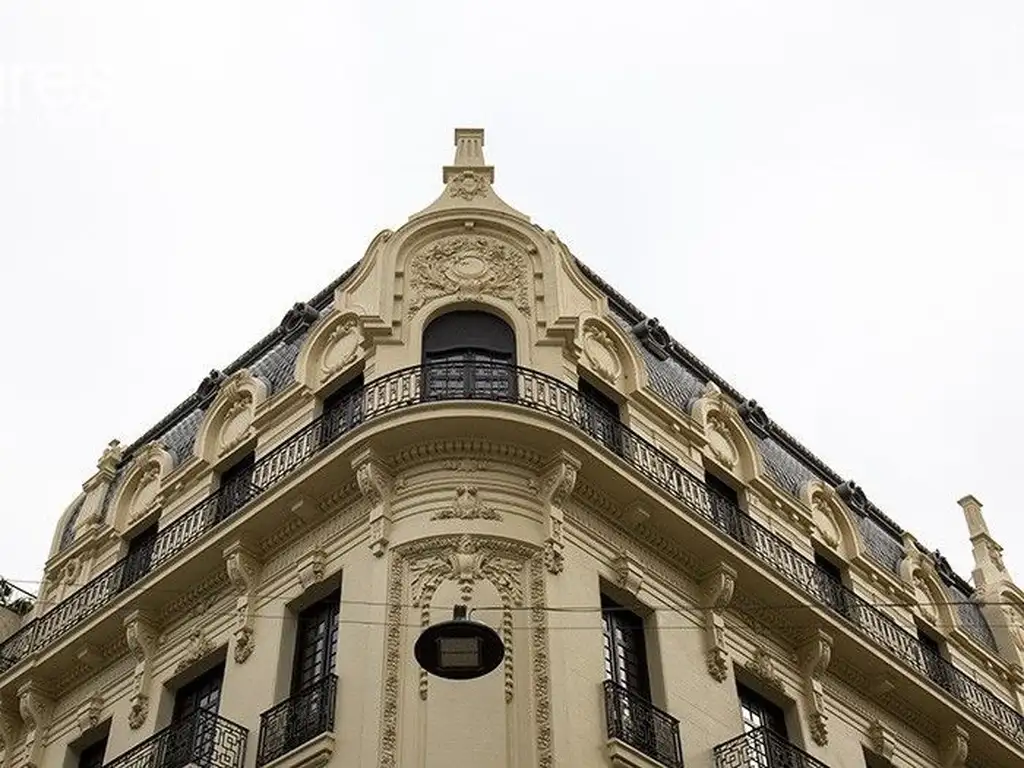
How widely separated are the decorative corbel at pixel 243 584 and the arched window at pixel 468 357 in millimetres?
3453

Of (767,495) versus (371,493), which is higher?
(767,495)

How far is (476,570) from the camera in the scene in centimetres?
1764

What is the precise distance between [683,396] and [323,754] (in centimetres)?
1066

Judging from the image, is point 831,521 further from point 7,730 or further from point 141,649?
point 7,730

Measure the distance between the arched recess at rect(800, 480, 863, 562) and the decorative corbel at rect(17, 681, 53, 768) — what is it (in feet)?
42.0

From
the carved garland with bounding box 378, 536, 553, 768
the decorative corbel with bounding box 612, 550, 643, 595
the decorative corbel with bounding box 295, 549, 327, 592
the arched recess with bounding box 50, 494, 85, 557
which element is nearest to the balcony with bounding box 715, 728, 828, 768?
the decorative corbel with bounding box 612, 550, 643, 595

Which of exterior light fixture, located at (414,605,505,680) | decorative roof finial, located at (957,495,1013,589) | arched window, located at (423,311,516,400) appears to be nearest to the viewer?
exterior light fixture, located at (414,605,505,680)

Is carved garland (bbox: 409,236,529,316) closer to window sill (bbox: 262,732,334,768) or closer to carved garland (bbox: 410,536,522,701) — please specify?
carved garland (bbox: 410,536,522,701)

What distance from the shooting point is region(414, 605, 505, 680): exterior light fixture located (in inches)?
584

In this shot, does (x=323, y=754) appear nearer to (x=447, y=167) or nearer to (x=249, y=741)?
(x=249, y=741)

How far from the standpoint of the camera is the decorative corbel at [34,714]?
72.7 ft

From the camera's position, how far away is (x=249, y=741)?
702 inches

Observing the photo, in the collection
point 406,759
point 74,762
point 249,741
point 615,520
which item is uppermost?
point 615,520

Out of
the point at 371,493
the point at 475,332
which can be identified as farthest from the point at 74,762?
the point at 475,332
